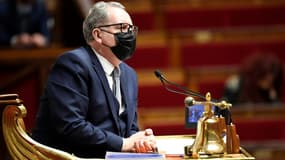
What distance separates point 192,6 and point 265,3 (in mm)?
320

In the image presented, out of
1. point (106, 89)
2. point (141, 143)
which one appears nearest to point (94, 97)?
point (106, 89)

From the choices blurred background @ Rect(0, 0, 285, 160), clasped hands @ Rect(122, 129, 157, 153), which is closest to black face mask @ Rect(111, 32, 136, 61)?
clasped hands @ Rect(122, 129, 157, 153)

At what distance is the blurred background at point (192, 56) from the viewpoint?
2.51 meters

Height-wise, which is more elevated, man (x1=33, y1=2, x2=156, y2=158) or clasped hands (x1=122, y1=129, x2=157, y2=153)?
man (x1=33, y1=2, x2=156, y2=158)

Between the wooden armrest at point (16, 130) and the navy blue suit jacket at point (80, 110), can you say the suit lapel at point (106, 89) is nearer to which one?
the navy blue suit jacket at point (80, 110)

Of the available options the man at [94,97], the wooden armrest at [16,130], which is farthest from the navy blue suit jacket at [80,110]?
the wooden armrest at [16,130]

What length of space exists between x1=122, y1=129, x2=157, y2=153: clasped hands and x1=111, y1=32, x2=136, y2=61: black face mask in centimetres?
17

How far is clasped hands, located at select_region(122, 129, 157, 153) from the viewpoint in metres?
1.40

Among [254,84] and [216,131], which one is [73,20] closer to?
[254,84]

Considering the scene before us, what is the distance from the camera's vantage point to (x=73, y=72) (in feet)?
4.86

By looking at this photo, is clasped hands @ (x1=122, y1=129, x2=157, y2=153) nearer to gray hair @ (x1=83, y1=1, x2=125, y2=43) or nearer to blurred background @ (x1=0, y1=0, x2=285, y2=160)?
gray hair @ (x1=83, y1=1, x2=125, y2=43)

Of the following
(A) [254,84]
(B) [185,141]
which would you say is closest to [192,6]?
(A) [254,84]

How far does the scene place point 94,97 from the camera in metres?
1.48

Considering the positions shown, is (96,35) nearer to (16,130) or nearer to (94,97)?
(94,97)
